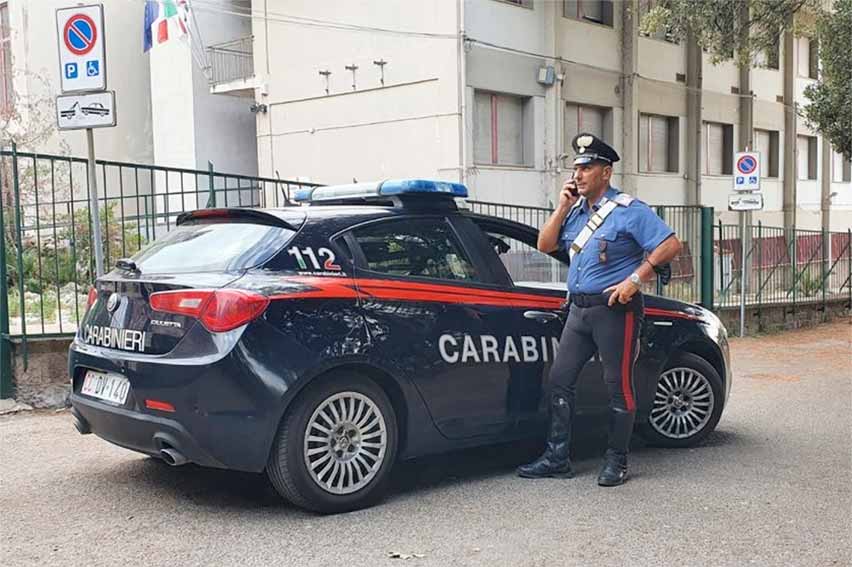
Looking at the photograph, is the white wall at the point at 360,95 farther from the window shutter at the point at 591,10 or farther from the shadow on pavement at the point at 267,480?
the shadow on pavement at the point at 267,480

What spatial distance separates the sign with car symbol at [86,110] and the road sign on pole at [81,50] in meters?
0.06

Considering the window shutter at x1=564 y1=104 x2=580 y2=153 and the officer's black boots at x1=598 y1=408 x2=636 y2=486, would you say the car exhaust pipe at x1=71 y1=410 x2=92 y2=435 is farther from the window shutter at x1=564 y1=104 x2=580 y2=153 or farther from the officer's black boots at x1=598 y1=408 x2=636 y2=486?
the window shutter at x1=564 y1=104 x2=580 y2=153

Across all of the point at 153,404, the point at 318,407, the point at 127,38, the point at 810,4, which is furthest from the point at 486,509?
the point at 127,38

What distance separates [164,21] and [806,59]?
60.3 ft

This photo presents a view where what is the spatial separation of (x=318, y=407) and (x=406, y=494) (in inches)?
34.0

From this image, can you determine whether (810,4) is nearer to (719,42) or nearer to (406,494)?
(719,42)

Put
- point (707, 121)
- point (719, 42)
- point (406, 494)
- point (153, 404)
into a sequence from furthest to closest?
point (707, 121)
point (719, 42)
point (406, 494)
point (153, 404)

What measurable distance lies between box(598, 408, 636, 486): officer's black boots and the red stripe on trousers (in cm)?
7

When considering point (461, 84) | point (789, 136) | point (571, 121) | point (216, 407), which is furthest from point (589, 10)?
point (216, 407)

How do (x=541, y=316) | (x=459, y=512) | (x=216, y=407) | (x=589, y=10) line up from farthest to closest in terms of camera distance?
(x=589, y=10), (x=541, y=316), (x=459, y=512), (x=216, y=407)

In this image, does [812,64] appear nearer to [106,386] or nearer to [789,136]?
[789,136]

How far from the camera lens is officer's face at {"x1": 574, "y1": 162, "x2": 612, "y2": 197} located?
5.23m

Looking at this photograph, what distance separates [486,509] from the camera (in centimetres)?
470

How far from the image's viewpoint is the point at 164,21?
2106 centimetres
